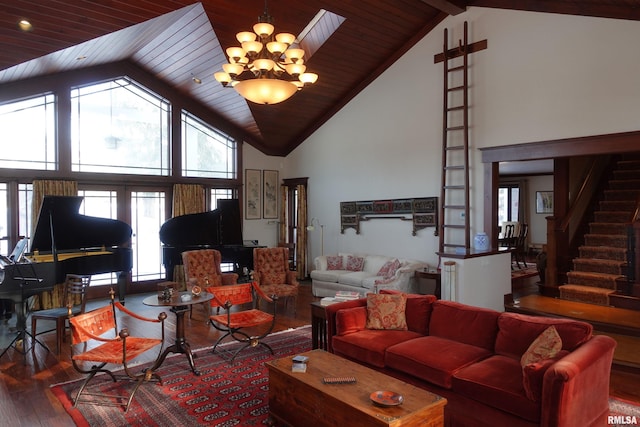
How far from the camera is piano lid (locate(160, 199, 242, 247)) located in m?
7.77

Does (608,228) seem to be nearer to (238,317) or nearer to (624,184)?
(624,184)

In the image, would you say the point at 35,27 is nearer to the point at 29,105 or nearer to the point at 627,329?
the point at 29,105

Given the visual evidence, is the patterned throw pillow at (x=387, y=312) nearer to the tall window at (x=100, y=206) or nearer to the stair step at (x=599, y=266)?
the stair step at (x=599, y=266)

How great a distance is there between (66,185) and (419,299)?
6.53m

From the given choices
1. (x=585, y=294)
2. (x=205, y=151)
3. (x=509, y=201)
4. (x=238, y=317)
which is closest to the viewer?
(x=238, y=317)

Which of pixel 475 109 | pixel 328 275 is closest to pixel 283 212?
pixel 328 275

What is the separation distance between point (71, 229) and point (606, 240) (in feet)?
29.8

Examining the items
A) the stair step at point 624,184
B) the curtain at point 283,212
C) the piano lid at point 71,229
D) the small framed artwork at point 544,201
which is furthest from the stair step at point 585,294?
the piano lid at point 71,229

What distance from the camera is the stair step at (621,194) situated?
842 centimetres

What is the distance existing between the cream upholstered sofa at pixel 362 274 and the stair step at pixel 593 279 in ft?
8.49

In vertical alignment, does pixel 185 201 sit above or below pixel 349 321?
above

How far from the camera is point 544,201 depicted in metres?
13.5

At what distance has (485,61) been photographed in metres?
6.86

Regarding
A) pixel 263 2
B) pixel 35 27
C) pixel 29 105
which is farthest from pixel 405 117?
pixel 29 105
